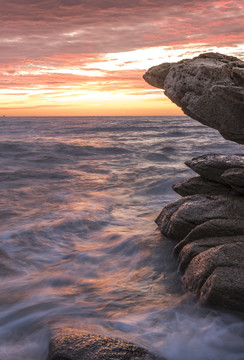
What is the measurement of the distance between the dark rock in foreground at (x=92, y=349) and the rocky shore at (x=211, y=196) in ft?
4.61

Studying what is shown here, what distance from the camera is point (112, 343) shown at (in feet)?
12.3

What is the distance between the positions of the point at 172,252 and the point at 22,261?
125 inches

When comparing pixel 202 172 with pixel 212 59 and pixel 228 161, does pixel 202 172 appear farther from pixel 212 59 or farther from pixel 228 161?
pixel 212 59

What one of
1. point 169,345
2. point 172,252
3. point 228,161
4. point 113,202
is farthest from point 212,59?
point 113,202

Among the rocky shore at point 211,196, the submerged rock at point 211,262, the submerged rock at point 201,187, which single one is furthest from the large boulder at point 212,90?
the submerged rock at point 211,262

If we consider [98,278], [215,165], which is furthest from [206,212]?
[98,278]

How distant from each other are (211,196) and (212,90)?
226cm

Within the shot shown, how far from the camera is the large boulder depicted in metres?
5.72

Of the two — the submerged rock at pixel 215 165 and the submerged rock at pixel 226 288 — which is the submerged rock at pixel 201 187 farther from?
the submerged rock at pixel 226 288

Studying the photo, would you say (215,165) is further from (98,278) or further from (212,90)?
(98,278)

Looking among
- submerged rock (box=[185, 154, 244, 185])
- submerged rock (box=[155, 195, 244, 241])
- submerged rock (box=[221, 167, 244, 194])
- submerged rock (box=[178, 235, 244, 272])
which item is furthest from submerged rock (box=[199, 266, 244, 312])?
submerged rock (box=[185, 154, 244, 185])

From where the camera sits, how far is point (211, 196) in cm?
688

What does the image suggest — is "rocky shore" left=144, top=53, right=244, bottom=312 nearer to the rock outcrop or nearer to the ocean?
the rock outcrop

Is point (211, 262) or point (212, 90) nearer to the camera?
point (211, 262)
